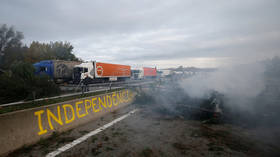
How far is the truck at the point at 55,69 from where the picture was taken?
17.2m

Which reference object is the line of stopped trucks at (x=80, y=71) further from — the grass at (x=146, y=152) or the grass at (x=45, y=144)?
the grass at (x=146, y=152)

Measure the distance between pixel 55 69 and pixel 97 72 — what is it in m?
5.39

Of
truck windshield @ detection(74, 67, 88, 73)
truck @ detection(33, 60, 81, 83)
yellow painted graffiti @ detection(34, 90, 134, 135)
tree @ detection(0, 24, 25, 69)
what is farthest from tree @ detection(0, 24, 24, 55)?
yellow painted graffiti @ detection(34, 90, 134, 135)

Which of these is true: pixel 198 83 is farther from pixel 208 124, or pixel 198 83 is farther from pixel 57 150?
pixel 57 150

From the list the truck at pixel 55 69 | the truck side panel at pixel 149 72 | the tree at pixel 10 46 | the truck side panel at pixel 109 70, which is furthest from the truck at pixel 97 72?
the tree at pixel 10 46

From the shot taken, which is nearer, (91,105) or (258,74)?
(91,105)

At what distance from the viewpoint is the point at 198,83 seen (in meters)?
9.12

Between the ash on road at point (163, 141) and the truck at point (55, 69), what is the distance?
15023mm

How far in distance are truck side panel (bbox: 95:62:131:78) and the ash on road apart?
41.9ft

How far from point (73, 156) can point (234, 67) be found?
9.33 meters

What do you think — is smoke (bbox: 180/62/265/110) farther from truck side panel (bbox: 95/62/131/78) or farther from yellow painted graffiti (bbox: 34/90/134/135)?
truck side panel (bbox: 95/62/131/78)

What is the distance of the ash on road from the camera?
342 cm

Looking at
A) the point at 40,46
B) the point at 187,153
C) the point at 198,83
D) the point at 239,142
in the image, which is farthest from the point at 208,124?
the point at 40,46

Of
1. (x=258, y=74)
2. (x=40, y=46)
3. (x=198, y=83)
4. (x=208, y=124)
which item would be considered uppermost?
(x=40, y=46)
